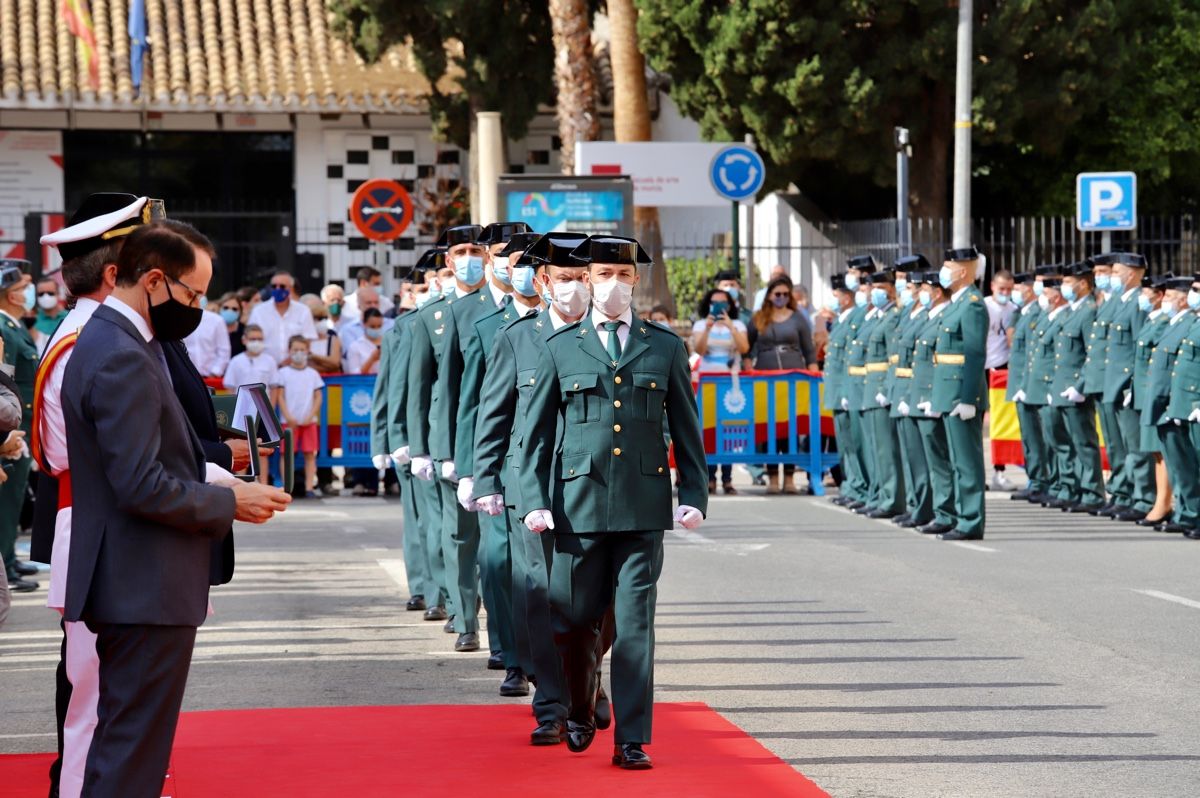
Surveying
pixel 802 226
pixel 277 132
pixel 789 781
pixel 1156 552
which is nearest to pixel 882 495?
pixel 1156 552

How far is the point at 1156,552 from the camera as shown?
15.2 metres

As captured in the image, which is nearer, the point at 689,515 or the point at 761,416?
the point at 689,515

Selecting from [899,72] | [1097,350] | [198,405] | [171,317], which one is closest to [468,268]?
[198,405]

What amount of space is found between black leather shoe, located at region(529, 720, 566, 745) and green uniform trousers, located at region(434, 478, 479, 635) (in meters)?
2.55

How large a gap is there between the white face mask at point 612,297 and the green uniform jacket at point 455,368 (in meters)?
2.38

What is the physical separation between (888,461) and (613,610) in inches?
402

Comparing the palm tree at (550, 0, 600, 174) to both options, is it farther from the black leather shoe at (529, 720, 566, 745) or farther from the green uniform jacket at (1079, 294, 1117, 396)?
the black leather shoe at (529, 720, 566, 745)

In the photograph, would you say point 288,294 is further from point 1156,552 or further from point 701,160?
point 1156,552

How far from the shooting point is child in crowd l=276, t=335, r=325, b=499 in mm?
19906

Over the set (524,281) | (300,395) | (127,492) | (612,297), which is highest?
(524,281)

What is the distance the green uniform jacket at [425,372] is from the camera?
10.6 meters

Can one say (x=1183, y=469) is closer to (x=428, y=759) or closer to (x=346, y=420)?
(x=346, y=420)

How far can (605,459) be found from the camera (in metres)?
7.83

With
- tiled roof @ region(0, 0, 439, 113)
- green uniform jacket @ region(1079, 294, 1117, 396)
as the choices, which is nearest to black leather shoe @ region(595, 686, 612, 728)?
green uniform jacket @ region(1079, 294, 1117, 396)
